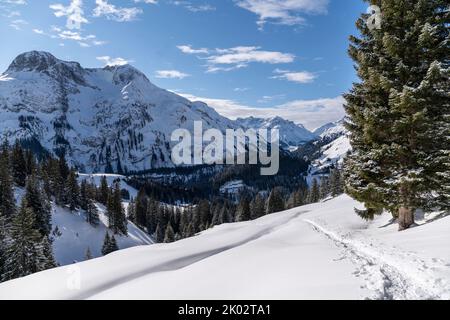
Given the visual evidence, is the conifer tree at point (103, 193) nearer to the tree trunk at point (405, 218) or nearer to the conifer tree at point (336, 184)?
the conifer tree at point (336, 184)

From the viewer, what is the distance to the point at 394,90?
1552 cm

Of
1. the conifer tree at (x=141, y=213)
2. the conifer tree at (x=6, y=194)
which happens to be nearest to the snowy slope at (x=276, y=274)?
the conifer tree at (x=6, y=194)

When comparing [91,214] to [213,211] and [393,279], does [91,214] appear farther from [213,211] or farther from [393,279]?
[393,279]

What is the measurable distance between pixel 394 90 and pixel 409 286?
1007cm

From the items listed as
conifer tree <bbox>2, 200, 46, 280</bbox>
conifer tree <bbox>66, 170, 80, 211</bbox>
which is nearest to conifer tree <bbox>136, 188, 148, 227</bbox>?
conifer tree <bbox>66, 170, 80, 211</bbox>

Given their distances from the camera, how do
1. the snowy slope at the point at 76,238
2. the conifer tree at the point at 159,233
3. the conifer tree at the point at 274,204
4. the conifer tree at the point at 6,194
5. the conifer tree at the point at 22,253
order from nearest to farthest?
the conifer tree at the point at 22,253 < the conifer tree at the point at 6,194 < the snowy slope at the point at 76,238 < the conifer tree at the point at 274,204 < the conifer tree at the point at 159,233

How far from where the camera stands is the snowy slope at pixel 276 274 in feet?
27.3

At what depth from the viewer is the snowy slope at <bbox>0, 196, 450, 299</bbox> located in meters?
8.32

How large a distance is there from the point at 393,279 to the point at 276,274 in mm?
3142

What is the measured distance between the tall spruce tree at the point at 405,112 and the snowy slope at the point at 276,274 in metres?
2.25

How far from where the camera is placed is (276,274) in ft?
32.9
